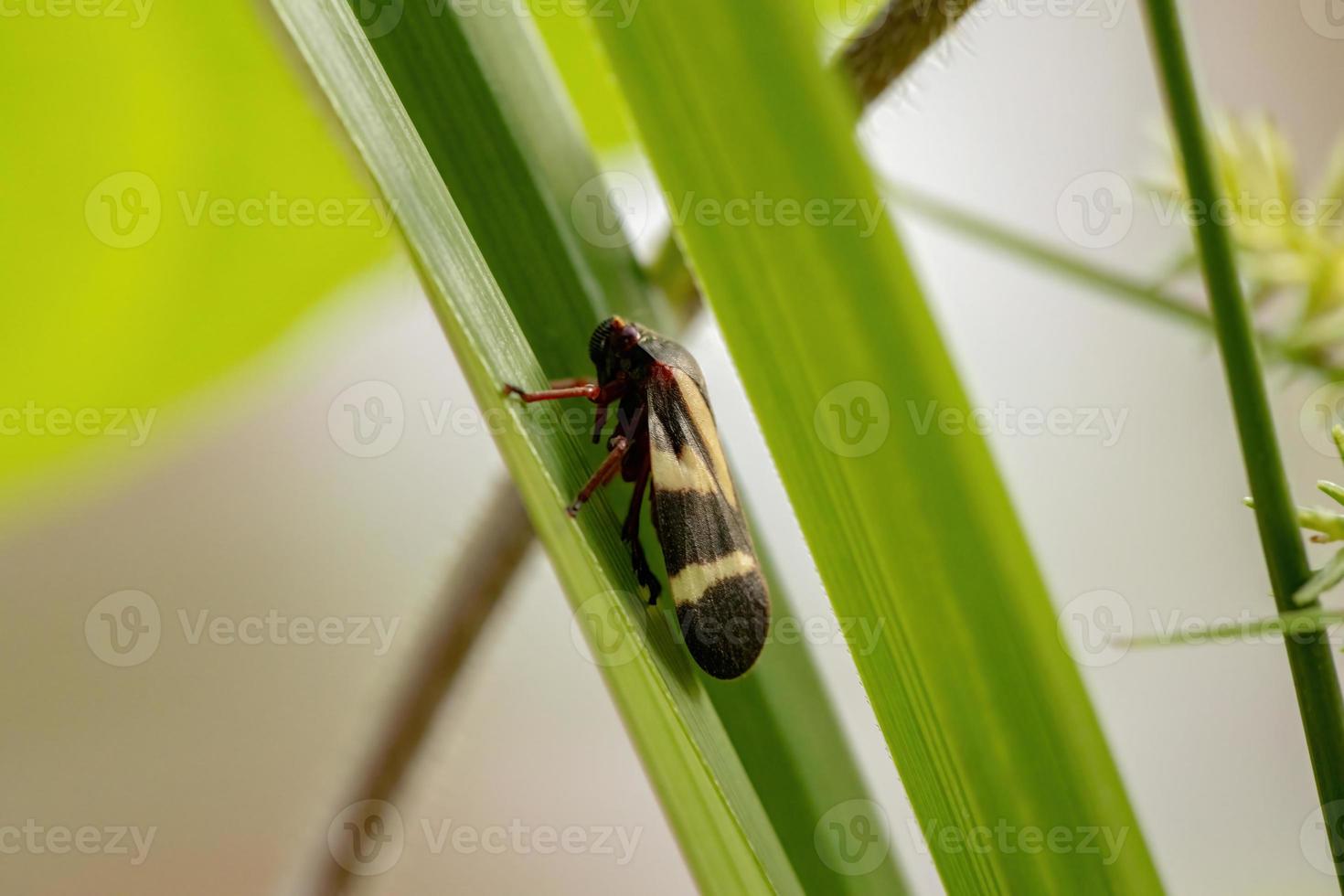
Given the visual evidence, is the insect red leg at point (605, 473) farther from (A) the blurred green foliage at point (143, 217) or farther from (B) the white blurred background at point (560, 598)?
(B) the white blurred background at point (560, 598)

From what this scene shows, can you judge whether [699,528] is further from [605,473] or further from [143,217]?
[143,217]

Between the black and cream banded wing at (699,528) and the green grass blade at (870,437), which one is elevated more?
the green grass blade at (870,437)

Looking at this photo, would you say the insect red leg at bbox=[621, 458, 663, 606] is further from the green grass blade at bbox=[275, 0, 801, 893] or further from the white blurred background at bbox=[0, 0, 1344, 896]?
the white blurred background at bbox=[0, 0, 1344, 896]

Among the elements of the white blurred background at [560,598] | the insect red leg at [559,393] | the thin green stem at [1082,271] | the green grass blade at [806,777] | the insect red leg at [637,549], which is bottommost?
the white blurred background at [560,598]

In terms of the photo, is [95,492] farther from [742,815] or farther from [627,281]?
[742,815]

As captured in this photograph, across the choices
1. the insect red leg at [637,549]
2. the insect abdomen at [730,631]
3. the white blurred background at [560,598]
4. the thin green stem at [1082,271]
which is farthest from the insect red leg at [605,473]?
the white blurred background at [560,598]

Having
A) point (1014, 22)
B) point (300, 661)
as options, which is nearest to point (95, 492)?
point (300, 661)

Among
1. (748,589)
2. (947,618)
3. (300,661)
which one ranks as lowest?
(300,661)

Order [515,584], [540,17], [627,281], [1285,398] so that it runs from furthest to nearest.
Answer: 1. [1285,398]
2. [540,17]
3. [515,584]
4. [627,281]
